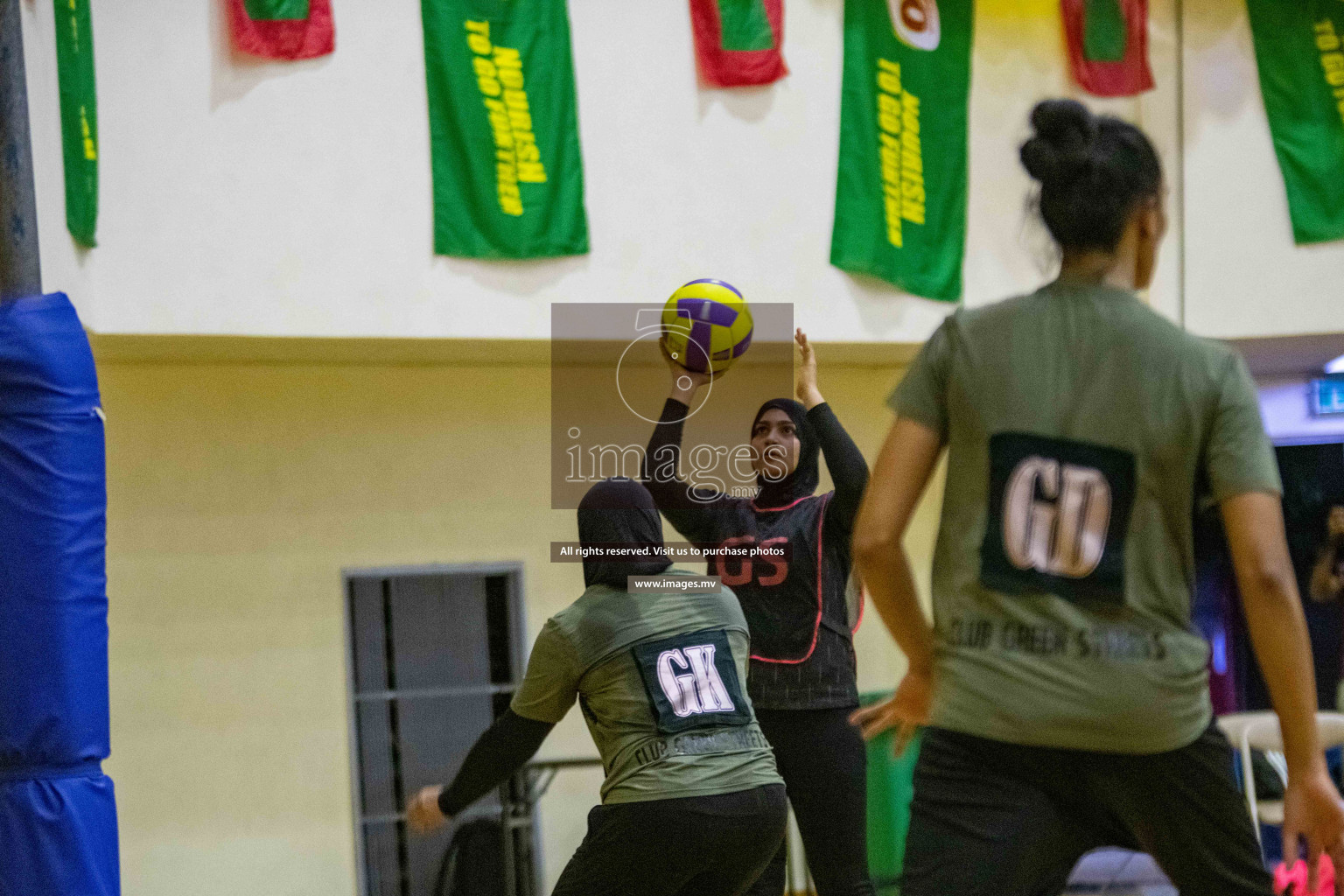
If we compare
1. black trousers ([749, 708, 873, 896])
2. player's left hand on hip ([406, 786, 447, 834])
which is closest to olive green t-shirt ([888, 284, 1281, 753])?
player's left hand on hip ([406, 786, 447, 834])

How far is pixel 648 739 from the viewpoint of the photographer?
9.37 ft

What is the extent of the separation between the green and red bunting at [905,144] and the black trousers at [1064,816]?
4.59m

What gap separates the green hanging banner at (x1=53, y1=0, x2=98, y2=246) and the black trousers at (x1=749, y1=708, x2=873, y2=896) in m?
3.24

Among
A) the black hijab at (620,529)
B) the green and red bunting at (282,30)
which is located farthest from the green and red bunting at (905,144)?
the black hijab at (620,529)

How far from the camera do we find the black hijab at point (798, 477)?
4.10m

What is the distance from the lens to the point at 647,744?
2852 millimetres

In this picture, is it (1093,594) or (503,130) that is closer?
(1093,594)

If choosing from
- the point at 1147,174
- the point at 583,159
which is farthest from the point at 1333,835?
the point at 583,159

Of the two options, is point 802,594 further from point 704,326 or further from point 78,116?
point 78,116

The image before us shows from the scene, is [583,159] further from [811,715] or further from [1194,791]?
[1194,791]

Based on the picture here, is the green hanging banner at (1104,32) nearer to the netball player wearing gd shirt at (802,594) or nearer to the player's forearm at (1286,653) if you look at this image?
the netball player wearing gd shirt at (802,594)

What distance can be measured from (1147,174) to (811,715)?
2.21 meters

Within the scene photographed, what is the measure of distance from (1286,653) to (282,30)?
5.06m

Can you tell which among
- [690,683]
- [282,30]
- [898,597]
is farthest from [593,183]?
[898,597]
